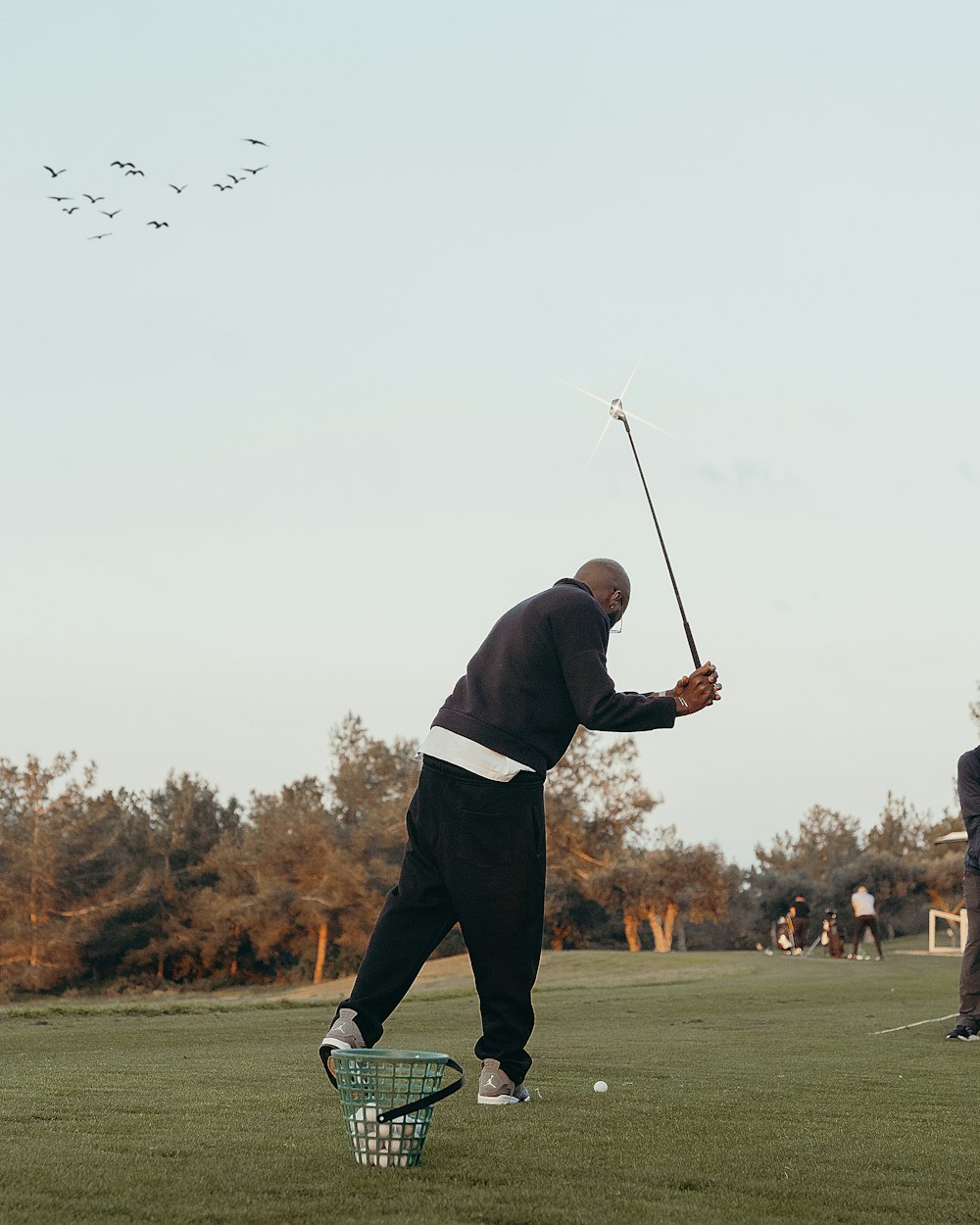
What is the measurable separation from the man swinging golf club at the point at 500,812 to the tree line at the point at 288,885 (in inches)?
1736

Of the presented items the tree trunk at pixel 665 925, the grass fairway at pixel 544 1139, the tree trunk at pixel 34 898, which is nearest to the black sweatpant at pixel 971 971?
the grass fairway at pixel 544 1139

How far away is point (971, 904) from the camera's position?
31.0 ft

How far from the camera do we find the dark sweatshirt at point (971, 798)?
9.38 metres

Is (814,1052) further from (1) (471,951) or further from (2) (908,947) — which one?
(2) (908,947)

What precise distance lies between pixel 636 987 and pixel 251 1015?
739 centimetres

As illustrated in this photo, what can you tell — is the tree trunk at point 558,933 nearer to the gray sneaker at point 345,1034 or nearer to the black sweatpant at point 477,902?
the black sweatpant at point 477,902

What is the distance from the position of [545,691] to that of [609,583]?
0.62 meters

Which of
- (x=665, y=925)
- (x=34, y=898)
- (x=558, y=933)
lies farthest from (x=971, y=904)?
(x=34, y=898)

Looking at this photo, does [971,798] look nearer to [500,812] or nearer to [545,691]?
[545,691]

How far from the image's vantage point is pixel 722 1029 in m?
11.0

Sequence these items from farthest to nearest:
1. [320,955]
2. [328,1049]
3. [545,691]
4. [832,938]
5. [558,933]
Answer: [558,933]
[320,955]
[832,938]
[545,691]
[328,1049]

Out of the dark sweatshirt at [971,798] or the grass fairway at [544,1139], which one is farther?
the dark sweatshirt at [971,798]

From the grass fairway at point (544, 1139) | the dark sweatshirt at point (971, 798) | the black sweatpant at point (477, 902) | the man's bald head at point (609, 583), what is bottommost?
the grass fairway at point (544, 1139)

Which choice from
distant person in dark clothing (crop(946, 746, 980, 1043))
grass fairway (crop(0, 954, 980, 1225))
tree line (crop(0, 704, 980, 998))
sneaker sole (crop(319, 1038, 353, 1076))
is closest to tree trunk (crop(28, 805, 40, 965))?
tree line (crop(0, 704, 980, 998))
